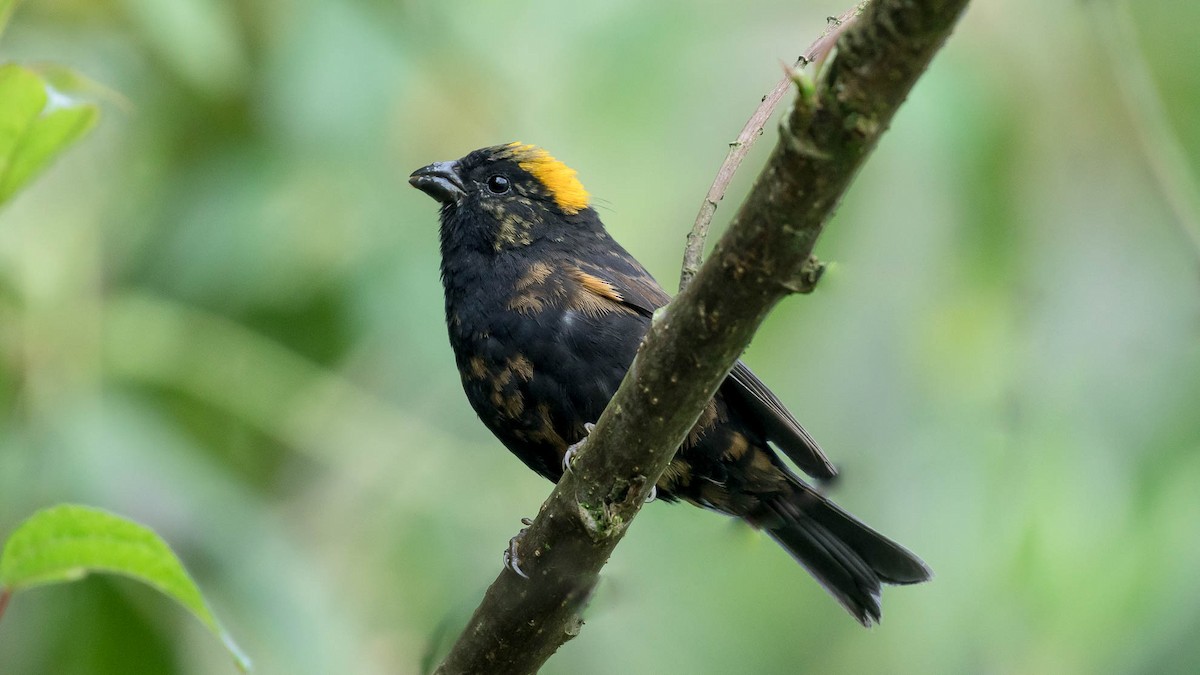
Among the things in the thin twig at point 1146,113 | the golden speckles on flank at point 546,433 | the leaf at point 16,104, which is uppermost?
the thin twig at point 1146,113

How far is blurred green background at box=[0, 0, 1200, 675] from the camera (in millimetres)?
3930

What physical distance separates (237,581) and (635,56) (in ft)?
7.22

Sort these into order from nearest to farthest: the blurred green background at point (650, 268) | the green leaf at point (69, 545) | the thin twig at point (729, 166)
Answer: the green leaf at point (69, 545)
the thin twig at point (729, 166)
the blurred green background at point (650, 268)

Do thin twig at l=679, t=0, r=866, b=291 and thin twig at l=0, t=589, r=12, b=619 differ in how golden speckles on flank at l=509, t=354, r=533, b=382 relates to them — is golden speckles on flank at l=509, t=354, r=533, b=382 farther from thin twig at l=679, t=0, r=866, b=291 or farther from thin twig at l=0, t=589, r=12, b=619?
thin twig at l=0, t=589, r=12, b=619

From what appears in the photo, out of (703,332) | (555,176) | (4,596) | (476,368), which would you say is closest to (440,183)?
(555,176)

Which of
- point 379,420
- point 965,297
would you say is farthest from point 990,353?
point 379,420

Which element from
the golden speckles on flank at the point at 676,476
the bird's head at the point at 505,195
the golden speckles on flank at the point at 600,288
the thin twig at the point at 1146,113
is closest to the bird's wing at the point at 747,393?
the golden speckles on flank at the point at 600,288

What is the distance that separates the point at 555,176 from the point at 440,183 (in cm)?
40

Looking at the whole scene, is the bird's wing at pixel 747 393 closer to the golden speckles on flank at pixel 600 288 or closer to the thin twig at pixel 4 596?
the golden speckles on flank at pixel 600 288

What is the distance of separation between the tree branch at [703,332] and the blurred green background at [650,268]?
937 millimetres

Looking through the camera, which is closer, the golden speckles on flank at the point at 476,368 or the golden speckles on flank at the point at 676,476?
the golden speckles on flank at the point at 476,368

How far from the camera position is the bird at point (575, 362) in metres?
3.58

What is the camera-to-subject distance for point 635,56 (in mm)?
4426

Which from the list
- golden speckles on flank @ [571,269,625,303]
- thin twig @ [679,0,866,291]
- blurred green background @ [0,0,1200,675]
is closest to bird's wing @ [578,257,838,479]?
golden speckles on flank @ [571,269,625,303]
